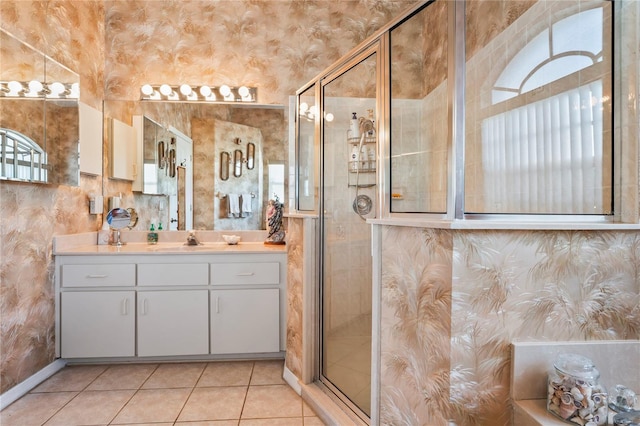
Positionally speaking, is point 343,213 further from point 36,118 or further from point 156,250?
point 36,118

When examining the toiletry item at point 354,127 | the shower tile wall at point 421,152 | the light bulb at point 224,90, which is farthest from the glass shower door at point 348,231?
the light bulb at point 224,90

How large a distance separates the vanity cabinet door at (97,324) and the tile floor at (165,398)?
0.14m

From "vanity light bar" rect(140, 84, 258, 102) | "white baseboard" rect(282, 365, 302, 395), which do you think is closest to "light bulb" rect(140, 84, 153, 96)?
"vanity light bar" rect(140, 84, 258, 102)

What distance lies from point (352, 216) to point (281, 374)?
3.95 feet

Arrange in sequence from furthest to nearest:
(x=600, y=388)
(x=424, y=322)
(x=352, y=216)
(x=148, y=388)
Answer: (x=148, y=388)
(x=352, y=216)
(x=424, y=322)
(x=600, y=388)

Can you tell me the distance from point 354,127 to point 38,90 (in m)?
1.93

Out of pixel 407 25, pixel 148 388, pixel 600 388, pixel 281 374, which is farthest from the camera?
pixel 281 374

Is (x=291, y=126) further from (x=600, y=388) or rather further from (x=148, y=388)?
(x=600, y=388)

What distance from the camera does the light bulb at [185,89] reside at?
283 centimetres

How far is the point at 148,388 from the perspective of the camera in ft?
6.92

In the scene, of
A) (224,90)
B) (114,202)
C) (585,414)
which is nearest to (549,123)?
(585,414)

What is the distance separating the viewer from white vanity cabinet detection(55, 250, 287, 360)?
2.31 meters

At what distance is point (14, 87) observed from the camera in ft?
6.28

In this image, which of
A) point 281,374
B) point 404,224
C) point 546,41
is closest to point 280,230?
point 281,374
